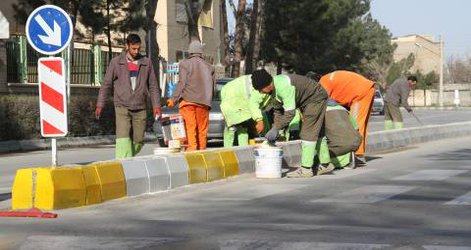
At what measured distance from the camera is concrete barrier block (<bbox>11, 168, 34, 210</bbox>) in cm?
809

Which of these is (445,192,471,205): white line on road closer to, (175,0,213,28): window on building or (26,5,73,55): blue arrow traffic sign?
(26,5,73,55): blue arrow traffic sign

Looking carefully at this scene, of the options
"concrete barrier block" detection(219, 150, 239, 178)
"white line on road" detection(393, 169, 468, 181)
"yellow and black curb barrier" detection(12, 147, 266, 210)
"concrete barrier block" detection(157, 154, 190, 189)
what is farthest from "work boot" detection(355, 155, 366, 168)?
"concrete barrier block" detection(157, 154, 190, 189)

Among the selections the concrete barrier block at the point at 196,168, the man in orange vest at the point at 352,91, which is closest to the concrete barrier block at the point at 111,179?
the concrete barrier block at the point at 196,168

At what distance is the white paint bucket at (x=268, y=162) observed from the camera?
35.7 feet

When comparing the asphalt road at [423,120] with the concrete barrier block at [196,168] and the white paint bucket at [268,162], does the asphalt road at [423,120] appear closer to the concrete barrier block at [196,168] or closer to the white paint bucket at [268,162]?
the white paint bucket at [268,162]

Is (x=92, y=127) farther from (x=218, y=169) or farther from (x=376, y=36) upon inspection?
(x=376, y=36)

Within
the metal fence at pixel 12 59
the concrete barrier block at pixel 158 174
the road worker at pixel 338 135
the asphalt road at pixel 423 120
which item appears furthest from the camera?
the asphalt road at pixel 423 120

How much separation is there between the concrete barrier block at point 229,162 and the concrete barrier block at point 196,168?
54 centimetres

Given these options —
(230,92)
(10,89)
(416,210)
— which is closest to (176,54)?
(10,89)

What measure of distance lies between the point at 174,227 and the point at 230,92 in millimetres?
5210

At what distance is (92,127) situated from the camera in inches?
851

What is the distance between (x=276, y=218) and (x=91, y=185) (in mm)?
2308

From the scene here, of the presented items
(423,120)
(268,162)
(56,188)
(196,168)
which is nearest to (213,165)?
(196,168)

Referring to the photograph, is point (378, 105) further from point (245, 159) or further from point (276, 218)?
point (276, 218)
